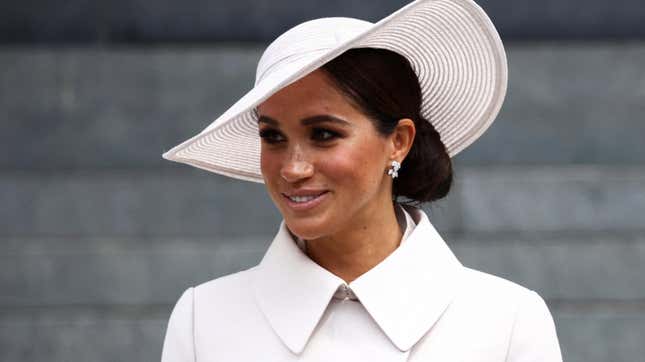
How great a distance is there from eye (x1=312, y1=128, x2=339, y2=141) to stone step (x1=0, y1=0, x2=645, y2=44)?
352 cm

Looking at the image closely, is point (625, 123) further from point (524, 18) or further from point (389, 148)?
point (389, 148)

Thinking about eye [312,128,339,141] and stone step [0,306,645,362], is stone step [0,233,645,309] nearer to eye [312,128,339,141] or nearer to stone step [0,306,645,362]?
stone step [0,306,645,362]

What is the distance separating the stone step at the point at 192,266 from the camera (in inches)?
228

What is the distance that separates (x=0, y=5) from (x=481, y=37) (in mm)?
3776

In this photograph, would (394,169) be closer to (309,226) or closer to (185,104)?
(309,226)

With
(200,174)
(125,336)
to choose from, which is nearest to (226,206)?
(200,174)

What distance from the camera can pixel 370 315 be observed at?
319cm

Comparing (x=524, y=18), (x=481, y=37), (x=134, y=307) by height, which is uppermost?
(x=481, y=37)

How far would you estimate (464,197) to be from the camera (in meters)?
5.99

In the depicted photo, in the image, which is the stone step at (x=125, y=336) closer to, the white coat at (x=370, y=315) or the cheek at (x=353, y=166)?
the white coat at (x=370, y=315)

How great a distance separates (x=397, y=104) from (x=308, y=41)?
0.76 feet

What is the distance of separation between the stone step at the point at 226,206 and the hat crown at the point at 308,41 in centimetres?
292

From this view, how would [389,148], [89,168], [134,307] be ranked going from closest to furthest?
[389,148]
[134,307]
[89,168]

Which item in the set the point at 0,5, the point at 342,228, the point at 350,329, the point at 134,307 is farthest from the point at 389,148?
the point at 0,5
